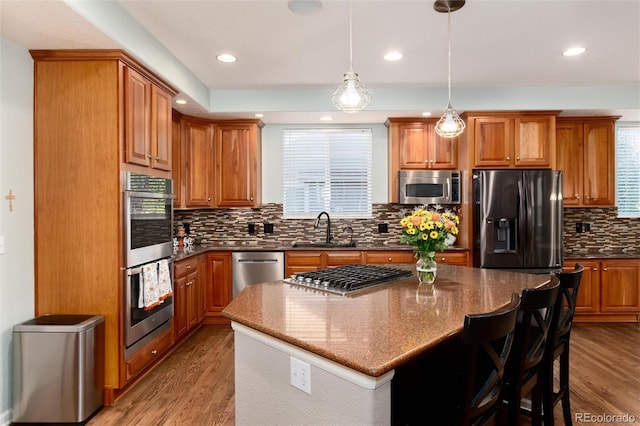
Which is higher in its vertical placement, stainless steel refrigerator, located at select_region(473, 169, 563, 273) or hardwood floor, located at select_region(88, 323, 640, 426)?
stainless steel refrigerator, located at select_region(473, 169, 563, 273)

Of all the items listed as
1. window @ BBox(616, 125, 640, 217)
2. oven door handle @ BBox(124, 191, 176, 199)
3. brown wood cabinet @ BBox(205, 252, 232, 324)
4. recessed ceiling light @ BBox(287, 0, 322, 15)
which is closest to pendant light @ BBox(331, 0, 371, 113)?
recessed ceiling light @ BBox(287, 0, 322, 15)

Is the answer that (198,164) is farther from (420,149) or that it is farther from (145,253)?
(420,149)

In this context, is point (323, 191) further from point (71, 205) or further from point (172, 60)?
point (71, 205)

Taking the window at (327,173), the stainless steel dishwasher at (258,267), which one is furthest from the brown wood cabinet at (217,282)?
the window at (327,173)

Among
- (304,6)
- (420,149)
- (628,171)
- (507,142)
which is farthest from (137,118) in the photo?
(628,171)

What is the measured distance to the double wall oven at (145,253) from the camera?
270 centimetres

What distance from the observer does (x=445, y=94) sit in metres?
4.32

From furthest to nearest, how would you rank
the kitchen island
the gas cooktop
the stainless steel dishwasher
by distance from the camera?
the stainless steel dishwasher < the gas cooktop < the kitchen island

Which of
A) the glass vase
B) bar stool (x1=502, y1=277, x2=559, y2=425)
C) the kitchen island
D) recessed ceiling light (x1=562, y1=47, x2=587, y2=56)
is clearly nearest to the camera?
the kitchen island

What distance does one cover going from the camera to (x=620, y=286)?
14.6 feet

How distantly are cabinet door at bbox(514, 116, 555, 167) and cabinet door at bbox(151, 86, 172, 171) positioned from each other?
3.66m

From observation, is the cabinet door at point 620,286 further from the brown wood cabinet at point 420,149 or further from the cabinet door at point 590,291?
the brown wood cabinet at point 420,149

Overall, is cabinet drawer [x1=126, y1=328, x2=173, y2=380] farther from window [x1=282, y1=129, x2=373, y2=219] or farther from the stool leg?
the stool leg

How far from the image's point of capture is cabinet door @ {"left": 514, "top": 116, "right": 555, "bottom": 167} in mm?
4348
